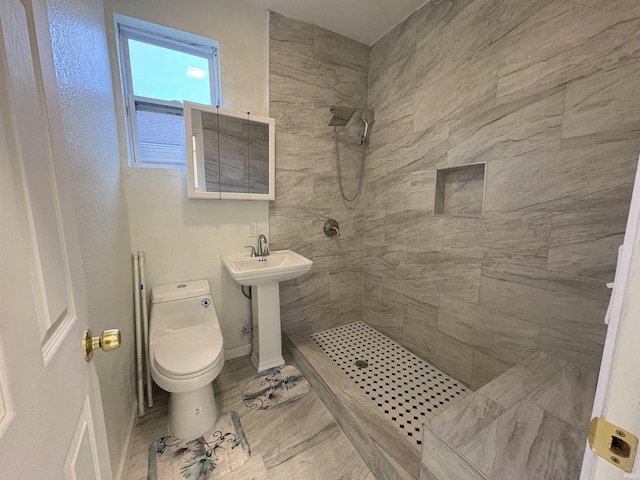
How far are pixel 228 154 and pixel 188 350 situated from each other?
130 centimetres

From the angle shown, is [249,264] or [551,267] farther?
[249,264]

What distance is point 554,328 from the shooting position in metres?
1.36

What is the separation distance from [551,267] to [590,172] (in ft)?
1.58

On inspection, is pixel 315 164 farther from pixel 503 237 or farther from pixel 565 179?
pixel 565 179

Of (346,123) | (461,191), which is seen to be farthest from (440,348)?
(346,123)

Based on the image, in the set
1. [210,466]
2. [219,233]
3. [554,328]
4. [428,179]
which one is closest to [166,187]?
[219,233]

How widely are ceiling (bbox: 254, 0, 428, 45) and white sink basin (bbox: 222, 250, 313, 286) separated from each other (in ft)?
5.85

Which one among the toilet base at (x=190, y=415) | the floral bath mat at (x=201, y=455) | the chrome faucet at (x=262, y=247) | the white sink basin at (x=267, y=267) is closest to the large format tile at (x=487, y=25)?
the white sink basin at (x=267, y=267)

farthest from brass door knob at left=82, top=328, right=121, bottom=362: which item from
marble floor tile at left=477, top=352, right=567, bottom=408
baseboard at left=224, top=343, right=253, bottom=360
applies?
baseboard at left=224, top=343, right=253, bottom=360

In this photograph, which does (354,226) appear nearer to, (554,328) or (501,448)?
(554,328)

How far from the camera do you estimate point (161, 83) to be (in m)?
1.77

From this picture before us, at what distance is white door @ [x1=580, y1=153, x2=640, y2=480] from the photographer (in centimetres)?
34

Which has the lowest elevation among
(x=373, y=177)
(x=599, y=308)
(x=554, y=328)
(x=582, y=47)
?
(x=554, y=328)

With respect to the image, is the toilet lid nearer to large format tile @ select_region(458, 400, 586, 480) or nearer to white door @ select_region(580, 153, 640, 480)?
large format tile @ select_region(458, 400, 586, 480)
